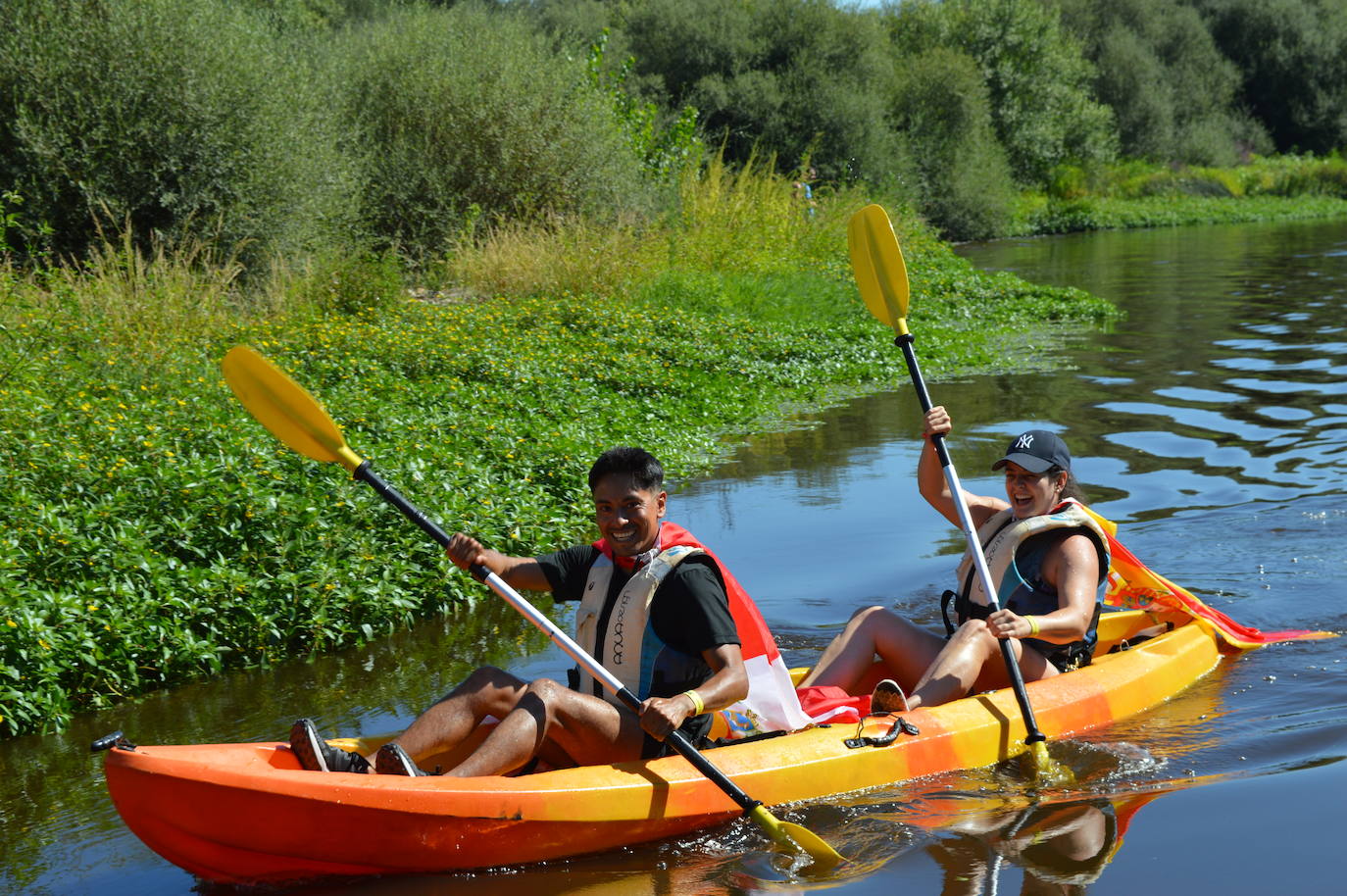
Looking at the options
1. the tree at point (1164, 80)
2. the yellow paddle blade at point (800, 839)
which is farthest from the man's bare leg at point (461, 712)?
the tree at point (1164, 80)

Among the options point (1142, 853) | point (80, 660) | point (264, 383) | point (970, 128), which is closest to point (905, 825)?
point (1142, 853)

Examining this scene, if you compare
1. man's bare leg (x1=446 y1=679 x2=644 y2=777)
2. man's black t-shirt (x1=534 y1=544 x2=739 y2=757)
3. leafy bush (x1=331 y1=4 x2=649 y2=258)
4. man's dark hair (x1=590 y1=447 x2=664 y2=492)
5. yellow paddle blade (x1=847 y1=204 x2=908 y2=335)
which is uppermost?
leafy bush (x1=331 y1=4 x2=649 y2=258)

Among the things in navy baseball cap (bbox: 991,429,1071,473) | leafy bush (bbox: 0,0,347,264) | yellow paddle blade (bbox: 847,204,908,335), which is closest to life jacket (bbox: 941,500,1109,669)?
navy baseball cap (bbox: 991,429,1071,473)

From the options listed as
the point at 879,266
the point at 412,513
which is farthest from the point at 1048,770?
the point at 879,266

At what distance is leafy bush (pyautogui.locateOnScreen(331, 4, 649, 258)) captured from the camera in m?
16.8

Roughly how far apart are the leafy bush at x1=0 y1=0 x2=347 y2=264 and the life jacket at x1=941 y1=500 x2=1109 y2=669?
8644 mm

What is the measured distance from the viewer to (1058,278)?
22672 millimetres

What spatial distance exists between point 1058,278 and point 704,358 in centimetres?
1241

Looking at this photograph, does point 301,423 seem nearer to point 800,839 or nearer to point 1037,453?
point 800,839

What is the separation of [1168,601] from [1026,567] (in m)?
1.14

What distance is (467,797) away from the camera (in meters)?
3.82

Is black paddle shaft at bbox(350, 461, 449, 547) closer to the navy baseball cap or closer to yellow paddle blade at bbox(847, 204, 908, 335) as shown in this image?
the navy baseball cap

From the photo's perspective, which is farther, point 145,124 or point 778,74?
point 778,74

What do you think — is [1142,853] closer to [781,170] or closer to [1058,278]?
[1058,278]
